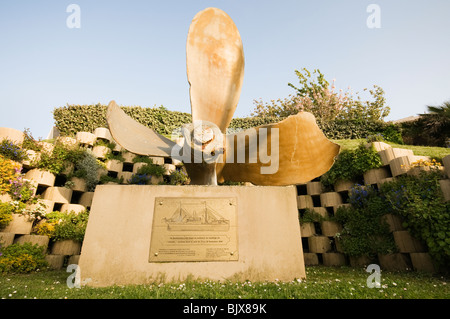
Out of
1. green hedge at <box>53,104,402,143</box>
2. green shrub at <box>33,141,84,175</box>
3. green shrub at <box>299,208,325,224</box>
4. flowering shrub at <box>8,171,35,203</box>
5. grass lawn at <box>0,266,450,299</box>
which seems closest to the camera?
grass lawn at <box>0,266,450,299</box>

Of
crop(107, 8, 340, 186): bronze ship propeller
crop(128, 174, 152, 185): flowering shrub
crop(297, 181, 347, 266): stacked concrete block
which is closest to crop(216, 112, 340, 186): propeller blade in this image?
crop(107, 8, 340, 186): bronze ship propeller

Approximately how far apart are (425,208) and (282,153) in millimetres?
2877

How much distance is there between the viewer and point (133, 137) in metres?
4.07

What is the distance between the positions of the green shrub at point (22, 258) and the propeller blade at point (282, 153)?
413cm

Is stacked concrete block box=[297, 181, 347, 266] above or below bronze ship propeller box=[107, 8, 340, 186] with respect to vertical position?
below

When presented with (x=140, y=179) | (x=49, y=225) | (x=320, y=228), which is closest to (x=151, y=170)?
(x=140, y=179)

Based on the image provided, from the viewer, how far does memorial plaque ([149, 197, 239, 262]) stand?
3256 mm

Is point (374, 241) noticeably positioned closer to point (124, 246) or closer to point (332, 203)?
point (332, 203)

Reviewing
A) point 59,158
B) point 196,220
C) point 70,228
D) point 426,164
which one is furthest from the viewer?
point 59,158

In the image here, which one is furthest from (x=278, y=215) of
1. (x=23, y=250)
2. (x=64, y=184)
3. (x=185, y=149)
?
(x=64, y=184)

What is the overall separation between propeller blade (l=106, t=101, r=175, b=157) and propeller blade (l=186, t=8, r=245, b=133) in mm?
773

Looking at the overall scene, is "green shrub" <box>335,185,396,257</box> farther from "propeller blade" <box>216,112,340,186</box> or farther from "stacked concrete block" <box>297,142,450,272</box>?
"propeller blade" <box>216,112,340,186</box>

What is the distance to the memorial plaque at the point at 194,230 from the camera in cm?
326

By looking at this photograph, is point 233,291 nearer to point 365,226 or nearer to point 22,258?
point 365,226
